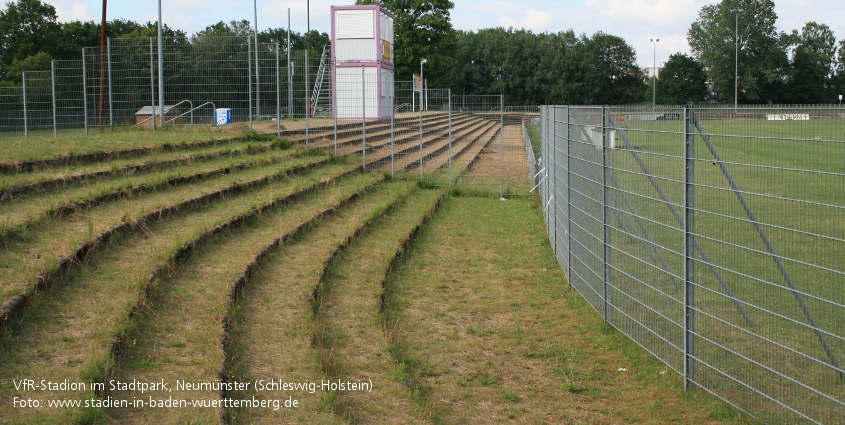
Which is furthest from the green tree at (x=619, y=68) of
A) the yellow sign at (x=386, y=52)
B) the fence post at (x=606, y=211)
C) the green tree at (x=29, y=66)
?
the fence post at (x=606, y=211)

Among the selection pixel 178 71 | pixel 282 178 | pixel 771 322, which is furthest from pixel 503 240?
pixel 178 71

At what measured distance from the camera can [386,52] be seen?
28.9 m

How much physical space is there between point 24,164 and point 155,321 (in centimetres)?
580

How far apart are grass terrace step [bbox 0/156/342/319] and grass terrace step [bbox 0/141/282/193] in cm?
88

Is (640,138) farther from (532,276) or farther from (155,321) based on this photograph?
(155,321)

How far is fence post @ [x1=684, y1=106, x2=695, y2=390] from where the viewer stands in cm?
565

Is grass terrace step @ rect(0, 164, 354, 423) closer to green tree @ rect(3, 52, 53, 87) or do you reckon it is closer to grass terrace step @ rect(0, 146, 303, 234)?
grass terrace step @ rect(0, 146, 303, 234)

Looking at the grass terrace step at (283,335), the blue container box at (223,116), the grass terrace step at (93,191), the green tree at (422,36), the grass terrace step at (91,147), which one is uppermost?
the green tree at (422,36)

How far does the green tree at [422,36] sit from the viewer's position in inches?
2277

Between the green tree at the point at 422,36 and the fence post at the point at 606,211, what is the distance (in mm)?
50900

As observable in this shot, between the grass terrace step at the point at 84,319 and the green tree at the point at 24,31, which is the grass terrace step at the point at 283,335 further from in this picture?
the green tree at the point at 24,31

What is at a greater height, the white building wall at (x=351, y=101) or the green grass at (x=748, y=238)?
the white building wall at (x=351, y=101)

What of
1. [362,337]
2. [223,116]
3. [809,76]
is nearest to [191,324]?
[362,337]

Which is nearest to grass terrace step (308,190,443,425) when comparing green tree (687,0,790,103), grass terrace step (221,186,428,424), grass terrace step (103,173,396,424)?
grass terrace step (221,186,428,424)
